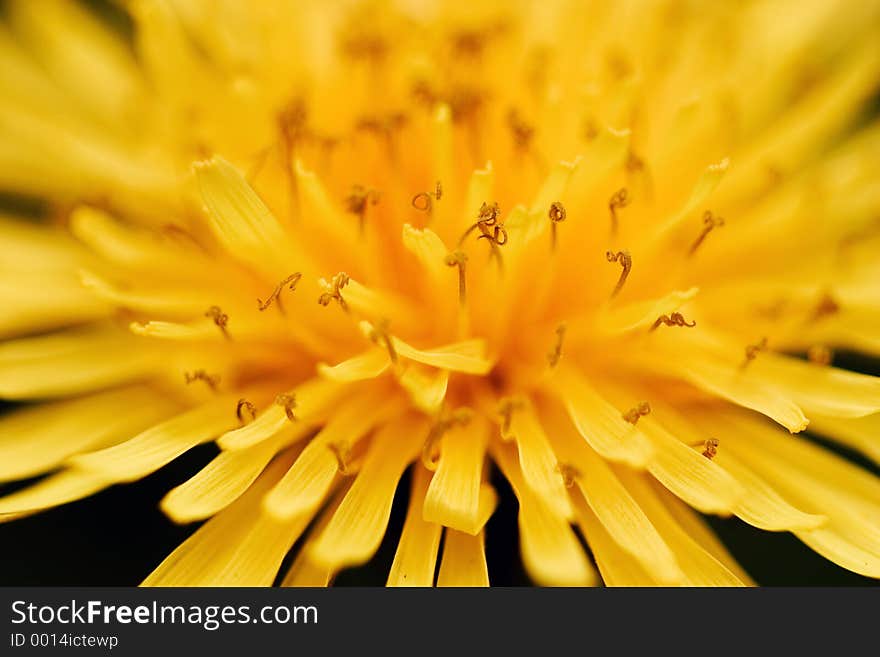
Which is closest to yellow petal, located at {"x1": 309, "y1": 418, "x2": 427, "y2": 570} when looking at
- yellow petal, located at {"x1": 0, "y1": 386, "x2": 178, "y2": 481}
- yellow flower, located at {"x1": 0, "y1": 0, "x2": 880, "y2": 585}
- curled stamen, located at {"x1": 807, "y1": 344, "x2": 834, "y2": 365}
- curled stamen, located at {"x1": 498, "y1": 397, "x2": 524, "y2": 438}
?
yellow flower, located at {"x1": 0, "y1": 0, "x2": 880, "y2": 585}

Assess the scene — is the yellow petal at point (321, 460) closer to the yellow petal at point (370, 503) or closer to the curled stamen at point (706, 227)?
the yellow petal at point (370, 503)

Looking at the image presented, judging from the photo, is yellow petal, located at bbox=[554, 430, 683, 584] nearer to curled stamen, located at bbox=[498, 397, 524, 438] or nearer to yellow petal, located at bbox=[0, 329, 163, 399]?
curled stamen, located at bbox=[498, 397, 524, 438]

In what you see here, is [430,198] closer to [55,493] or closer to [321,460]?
[321,460]

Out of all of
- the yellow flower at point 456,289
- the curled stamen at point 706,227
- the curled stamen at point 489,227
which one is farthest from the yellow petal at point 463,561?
the curled stamen at point 706,227

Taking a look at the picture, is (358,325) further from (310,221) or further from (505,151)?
(505,151)

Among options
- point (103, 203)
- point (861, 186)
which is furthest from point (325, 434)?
point (861, 186)
